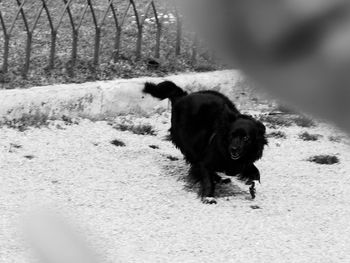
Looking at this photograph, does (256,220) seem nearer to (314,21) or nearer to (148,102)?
(148,102)

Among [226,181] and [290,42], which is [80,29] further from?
[290,42]

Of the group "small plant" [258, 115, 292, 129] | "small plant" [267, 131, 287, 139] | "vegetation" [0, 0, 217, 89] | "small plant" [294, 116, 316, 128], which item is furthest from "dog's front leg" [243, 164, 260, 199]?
"small plant" [258, 115, 292, 129]

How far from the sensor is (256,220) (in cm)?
589

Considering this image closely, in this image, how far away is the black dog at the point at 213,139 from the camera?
5934 millimetres

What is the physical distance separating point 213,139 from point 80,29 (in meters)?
5.43

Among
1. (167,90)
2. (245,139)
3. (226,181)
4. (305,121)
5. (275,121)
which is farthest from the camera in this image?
(275,121)

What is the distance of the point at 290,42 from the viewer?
33cm

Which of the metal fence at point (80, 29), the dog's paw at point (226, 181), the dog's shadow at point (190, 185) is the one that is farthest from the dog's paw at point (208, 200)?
the metal fence at point (80, 29)

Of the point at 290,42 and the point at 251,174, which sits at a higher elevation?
the point at 290,42

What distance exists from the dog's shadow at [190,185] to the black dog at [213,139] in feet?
0.41

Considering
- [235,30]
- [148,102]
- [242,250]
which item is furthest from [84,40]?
[235,30]

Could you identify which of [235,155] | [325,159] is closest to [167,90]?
[235,155]

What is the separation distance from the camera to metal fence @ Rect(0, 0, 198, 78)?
9719 millimetres

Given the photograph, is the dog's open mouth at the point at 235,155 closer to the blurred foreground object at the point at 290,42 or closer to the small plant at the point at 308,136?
the small plant at the point at 308,136
